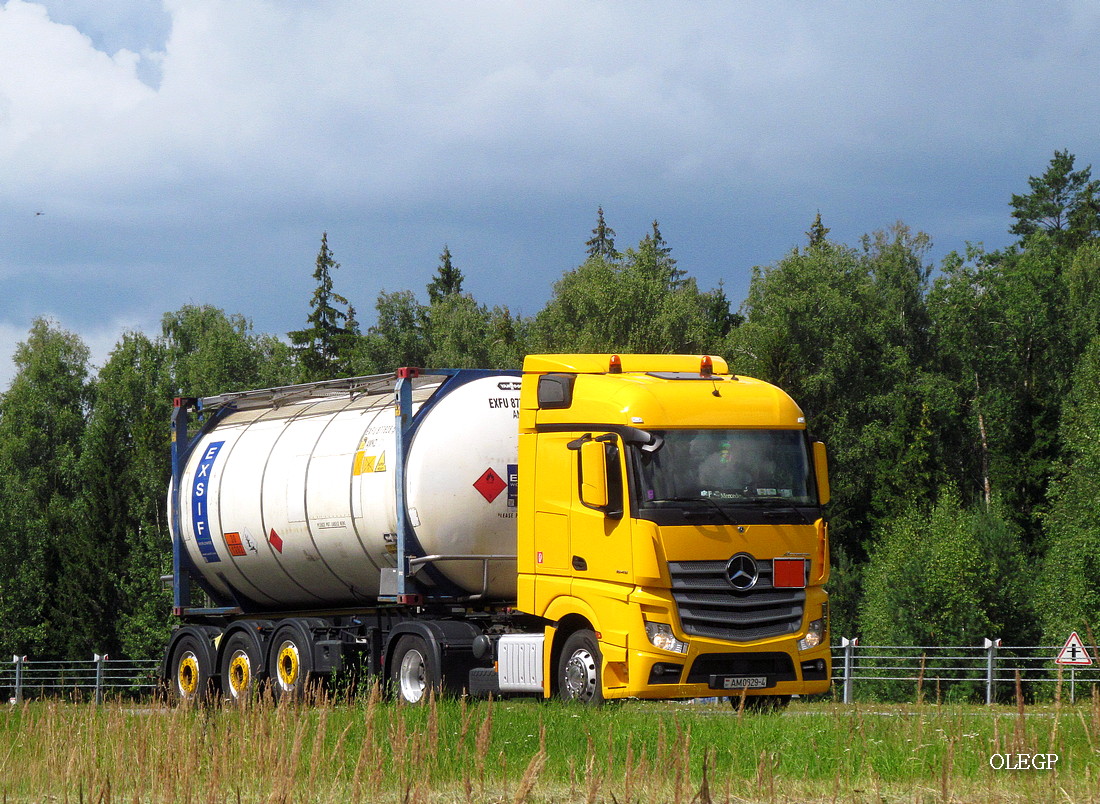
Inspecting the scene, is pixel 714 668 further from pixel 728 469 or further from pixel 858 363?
pixel 858 363

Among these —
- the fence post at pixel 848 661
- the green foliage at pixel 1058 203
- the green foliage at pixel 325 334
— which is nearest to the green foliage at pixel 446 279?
the green foliage at pixel 325 334

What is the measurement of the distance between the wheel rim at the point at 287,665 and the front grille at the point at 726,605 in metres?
6.45

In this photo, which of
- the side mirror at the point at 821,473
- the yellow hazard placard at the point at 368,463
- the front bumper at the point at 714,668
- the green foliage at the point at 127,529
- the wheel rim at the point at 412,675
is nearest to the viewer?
the front bumper at the point at 714,668

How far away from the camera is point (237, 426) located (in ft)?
64.8

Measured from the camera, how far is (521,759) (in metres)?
9.15

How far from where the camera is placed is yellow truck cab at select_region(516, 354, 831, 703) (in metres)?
13.0

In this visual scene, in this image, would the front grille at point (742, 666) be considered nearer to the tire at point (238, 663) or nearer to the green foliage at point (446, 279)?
the tire at point (238, 663)

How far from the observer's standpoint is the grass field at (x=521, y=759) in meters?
5.79

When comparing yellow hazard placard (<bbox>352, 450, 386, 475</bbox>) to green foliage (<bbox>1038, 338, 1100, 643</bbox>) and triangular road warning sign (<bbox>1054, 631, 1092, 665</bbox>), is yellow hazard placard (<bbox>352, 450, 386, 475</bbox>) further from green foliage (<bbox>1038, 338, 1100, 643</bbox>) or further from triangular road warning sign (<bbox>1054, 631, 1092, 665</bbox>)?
green foliage (<bbox>1038, 338, 1100, 643</bbox>)

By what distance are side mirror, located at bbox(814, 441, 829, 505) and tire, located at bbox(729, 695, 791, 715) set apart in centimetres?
202

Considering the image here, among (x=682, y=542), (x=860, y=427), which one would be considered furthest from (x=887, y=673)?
(x=682, y=542)

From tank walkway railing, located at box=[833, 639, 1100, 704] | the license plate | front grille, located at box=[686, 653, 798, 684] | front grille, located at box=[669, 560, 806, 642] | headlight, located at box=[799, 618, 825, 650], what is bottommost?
tank walkway railing, located at box=[833, 639, 1100, 704]

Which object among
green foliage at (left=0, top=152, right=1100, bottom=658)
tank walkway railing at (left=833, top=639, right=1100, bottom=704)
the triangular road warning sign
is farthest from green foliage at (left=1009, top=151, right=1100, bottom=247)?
the triangular road warning sign

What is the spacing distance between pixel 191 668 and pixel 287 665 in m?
2.87
